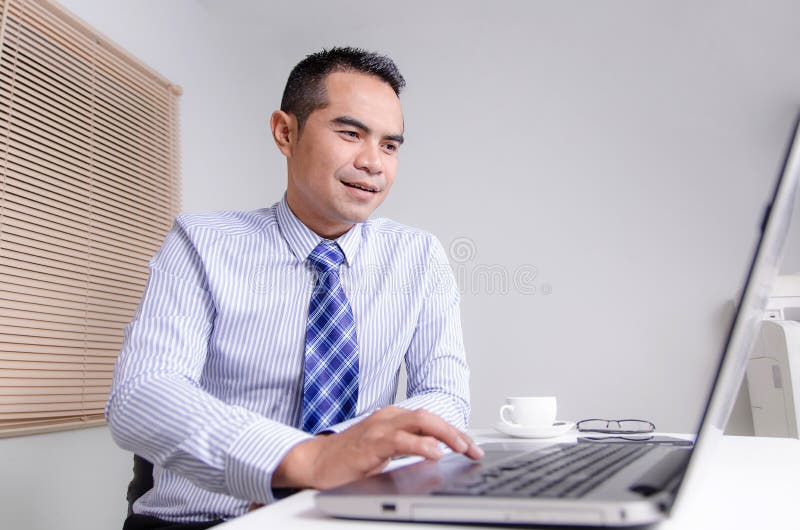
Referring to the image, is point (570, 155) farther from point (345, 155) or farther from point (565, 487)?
point (565, 487)

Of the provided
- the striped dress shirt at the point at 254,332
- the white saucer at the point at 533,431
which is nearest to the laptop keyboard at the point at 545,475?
the striped dress shirt at the point at 254,332

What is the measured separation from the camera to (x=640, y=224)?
110 inches

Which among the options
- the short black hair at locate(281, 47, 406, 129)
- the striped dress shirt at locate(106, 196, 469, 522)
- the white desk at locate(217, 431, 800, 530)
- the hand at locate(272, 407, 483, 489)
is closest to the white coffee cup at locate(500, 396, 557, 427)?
the striped dress shirt at locate(106, 196, 469, 522)

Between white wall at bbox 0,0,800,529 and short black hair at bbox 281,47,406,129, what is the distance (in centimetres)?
123

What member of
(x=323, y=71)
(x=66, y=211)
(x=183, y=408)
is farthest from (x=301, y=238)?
(x=66, y=211)

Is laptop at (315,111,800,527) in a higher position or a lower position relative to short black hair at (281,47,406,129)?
lower

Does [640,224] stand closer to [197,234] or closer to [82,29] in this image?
[197,234]

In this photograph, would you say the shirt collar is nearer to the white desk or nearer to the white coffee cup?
the white coffee cup

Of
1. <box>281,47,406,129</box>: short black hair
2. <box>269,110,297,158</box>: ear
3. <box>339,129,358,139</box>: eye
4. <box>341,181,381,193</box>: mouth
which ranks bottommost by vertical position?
<box>341,181,381,193</box>: mouth

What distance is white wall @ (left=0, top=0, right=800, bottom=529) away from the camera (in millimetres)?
2682

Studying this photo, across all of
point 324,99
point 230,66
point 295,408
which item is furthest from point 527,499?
point 230,66

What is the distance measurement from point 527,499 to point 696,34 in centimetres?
297

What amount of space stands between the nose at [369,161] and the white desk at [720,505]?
827 mm

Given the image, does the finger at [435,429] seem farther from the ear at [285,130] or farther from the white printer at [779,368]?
the white printer at [779,368]
